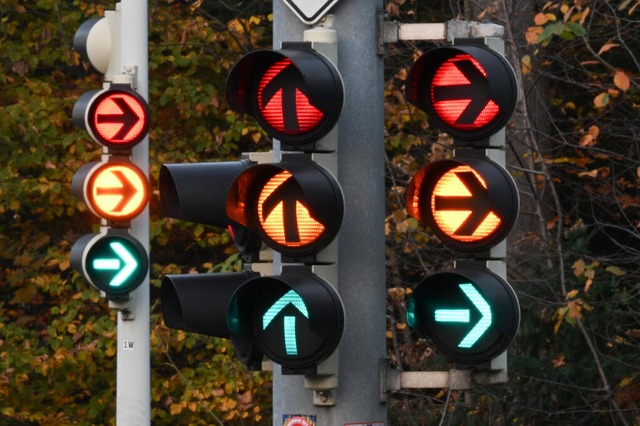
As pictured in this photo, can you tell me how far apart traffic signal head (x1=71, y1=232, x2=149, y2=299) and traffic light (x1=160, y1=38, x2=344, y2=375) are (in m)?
4.05

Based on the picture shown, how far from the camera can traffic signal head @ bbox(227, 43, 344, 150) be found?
4.89 meters

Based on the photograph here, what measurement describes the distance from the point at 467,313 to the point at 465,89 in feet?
2.50

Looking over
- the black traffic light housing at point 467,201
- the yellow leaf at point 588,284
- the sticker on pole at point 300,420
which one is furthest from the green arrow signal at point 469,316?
the yellow leaf at point 588,284

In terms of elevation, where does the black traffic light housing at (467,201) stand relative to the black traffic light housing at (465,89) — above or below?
below

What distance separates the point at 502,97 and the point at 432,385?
3.35ft

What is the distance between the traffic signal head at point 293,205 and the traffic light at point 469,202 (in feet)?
1.11

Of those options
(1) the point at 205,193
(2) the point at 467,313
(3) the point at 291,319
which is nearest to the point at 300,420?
(3) the point at 291,319

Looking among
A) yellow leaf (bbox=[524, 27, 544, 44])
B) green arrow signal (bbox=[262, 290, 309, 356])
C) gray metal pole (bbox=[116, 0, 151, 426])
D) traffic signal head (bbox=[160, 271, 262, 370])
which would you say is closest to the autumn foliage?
yellow leaf (bbox=[524, 27, 544, 44])

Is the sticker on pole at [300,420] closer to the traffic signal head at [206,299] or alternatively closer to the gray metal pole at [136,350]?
the traffic signal head at [206,299]

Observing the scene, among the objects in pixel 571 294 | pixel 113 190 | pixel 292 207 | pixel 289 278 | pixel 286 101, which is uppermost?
pixel 286 101

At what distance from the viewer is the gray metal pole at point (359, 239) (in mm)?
5199

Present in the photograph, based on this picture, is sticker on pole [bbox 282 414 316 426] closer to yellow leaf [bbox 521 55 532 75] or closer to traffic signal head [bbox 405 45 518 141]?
traffic signal head [bbox 405 45 518 141]

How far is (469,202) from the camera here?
493cm

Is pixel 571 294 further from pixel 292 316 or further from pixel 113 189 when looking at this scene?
pixel 292 316
